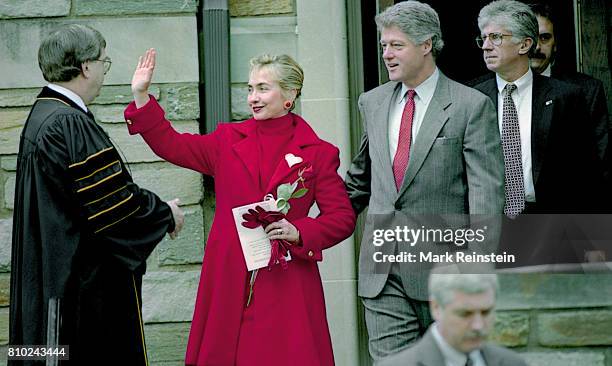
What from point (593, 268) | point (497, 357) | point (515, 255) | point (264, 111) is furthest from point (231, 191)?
point (497, 357)

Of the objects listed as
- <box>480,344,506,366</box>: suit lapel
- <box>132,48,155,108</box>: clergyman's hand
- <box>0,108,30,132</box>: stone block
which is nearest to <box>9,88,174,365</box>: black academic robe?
<box>132,48,155,108</box>: clergyman's hand

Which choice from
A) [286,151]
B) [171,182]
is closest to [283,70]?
[286,151]

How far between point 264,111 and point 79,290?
1067 mm

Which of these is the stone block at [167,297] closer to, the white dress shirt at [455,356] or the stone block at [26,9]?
the stone block at [26,9]

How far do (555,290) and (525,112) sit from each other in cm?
168

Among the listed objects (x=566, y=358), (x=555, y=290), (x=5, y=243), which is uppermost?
(x=5, y=243)

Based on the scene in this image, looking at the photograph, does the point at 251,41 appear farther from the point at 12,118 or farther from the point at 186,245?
the point at 12,118

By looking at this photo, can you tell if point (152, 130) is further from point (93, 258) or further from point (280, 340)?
point (280, 340)

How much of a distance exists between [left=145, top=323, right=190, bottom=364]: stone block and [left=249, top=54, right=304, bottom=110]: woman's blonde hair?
1599 millimetres

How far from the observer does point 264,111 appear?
4.89 meters

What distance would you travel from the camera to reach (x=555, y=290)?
3641mm

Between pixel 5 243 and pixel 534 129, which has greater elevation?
pixel 534 129

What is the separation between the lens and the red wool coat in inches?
188

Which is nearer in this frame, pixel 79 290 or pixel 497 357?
pixel 497 357
